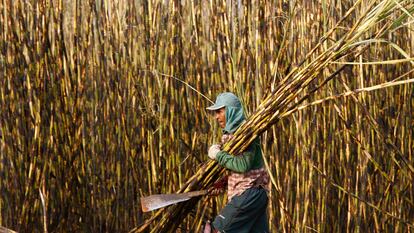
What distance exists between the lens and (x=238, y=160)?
3.13 m

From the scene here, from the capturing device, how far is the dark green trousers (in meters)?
3.27

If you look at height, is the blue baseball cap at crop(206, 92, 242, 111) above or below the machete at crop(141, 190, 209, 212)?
above

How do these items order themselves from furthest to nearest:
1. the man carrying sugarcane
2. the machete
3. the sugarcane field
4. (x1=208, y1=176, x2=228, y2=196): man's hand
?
the sugarcane field
(x1=208, y1=176, x2=228, y2=196): man's hand
the man carrying sugarcane
the machete

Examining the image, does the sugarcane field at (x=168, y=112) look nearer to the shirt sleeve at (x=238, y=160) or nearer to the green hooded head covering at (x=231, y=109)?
the green hooded head covering at (x=231, y=109)

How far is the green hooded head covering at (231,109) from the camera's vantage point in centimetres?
321

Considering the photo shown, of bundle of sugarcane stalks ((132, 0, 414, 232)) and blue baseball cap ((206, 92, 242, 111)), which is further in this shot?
blue baseball cap ((206, 92, 242, 111))

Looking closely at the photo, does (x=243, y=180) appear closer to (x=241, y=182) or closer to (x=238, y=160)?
(x=241, y=182)

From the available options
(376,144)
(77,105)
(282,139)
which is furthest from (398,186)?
(77,105)

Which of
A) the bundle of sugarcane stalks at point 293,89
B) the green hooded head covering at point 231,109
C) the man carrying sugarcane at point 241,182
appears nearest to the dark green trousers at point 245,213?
the man carrying sugarcane at point 241,182

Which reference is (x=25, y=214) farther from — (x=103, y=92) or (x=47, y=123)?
(x=103, y=92)

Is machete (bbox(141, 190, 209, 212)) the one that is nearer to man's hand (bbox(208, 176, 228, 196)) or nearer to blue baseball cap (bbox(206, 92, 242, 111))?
man's hand (bbox(208, 176, 228, 196))

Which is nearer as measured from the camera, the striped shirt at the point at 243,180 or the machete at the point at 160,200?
the machete at the point at 160,200

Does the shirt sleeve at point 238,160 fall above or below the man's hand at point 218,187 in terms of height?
above

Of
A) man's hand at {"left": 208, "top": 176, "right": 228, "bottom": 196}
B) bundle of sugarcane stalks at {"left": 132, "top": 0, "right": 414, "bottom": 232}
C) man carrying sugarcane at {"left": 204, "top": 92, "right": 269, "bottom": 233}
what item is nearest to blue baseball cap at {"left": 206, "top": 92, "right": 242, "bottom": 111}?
man carrying sugarcane at {"left": 204, "top": 92, "right": 269, "bottom": 233}
